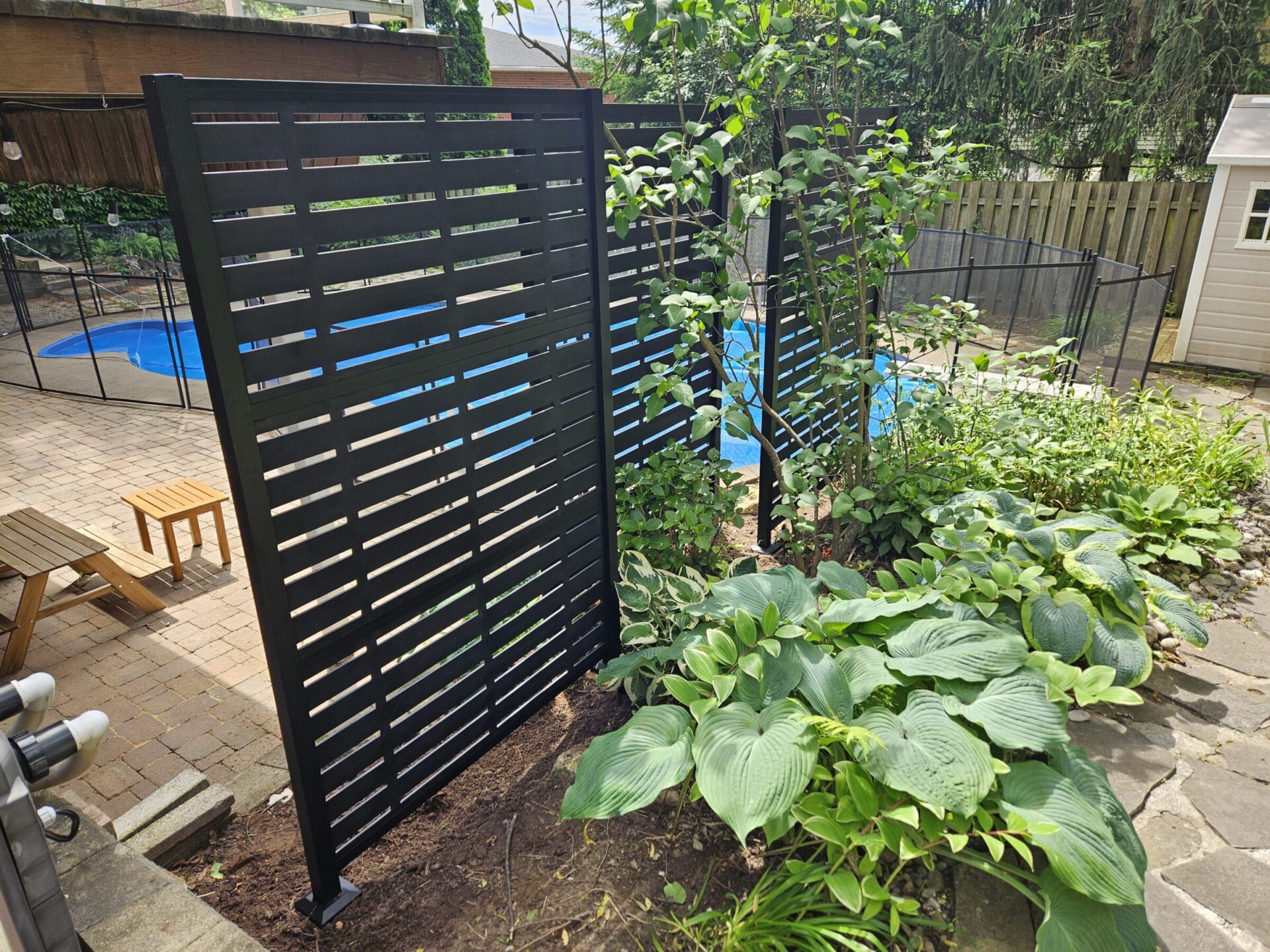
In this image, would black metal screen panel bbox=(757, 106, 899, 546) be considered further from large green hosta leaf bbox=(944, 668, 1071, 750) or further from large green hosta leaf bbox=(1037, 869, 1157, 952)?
large green hosta leaf bbox=(1037, 869, 1157, 952)

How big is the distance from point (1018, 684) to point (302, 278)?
196 centimetres

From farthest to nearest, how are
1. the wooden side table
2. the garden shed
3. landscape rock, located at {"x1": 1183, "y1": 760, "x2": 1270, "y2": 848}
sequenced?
the garden shed, the wooden side table, landscape rock, located at {"x1": 1183, "y1": 760, "x2": 1270, "y2": 848}

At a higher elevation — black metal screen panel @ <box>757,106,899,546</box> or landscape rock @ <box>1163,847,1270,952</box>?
black metal screen panel @ <box>757,106,899,546</box>

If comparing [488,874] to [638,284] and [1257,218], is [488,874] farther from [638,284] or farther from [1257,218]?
[1257,218]

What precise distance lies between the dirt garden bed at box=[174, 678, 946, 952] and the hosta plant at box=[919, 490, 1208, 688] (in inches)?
44.3

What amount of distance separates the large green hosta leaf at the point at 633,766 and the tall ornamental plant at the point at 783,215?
1043 mm

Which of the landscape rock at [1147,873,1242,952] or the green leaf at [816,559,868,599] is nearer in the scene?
the landscape rock at [1147,873,1242,952]

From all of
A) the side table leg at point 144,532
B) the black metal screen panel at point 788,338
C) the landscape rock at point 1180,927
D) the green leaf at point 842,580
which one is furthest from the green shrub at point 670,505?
the side table leg at point 144,532

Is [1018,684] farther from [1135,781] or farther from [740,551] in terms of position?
[740,551]

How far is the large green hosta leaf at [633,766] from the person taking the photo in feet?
6.12

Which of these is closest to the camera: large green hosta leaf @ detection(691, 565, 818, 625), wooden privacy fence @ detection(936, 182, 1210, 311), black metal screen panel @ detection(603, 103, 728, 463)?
large green hosta leaf @ detection(691, 565, 818, 625)

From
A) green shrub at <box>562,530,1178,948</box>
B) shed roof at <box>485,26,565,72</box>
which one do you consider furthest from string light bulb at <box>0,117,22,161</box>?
shed roof at <box>485,26,565,72</box>

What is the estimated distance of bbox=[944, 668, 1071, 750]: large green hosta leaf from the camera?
188 cm

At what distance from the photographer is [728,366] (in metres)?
3.48
